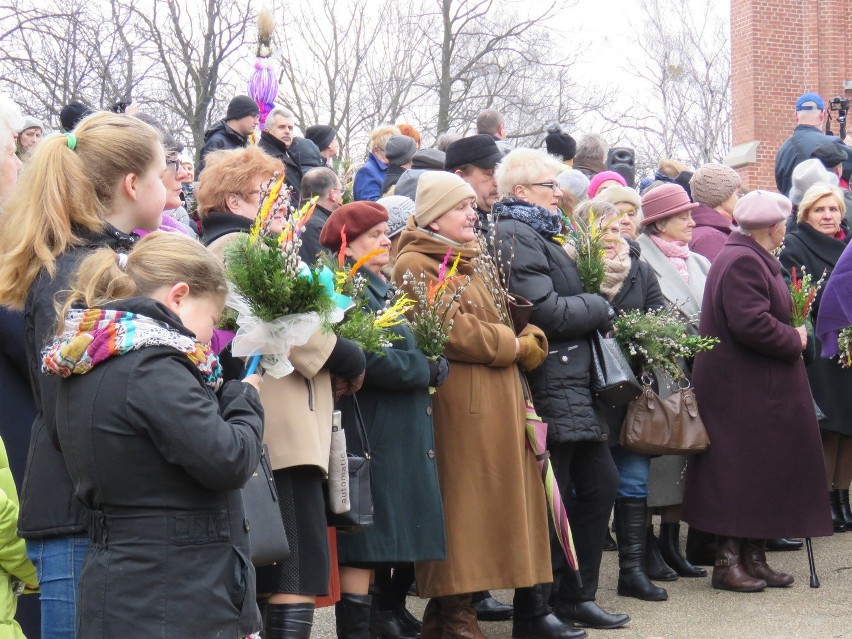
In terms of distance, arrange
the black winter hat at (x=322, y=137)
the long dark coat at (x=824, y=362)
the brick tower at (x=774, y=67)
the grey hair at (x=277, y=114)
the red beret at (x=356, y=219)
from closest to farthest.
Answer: the red beret at (x=356, y=219) → the long dark coat at (x=824, y=362) → the grey hair at (x=277, y=114) → the black winter hat at (x=322, y=137) → the brick tower at (x=774, y=67)

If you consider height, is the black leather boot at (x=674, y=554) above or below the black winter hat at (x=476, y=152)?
below

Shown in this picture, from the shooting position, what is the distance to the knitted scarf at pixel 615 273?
6.62 m

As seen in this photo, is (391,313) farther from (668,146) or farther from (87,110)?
(668,146)

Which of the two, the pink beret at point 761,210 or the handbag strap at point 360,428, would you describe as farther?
the pink beret at point 761,210

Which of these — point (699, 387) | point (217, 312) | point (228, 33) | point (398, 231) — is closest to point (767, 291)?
point (699, 387)

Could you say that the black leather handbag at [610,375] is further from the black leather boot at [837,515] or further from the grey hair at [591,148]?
the grey hair at [591,148]

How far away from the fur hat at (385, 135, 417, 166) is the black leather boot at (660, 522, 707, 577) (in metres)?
4.40

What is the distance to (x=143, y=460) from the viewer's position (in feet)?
10.5

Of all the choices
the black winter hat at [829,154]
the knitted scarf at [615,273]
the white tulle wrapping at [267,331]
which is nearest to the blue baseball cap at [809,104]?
the black winter hat at [829,154]

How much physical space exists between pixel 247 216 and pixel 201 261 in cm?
173

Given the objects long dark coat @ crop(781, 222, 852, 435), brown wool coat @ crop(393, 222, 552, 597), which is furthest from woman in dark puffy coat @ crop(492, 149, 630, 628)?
long dark coat @ crop(781, 222, 852, 435)

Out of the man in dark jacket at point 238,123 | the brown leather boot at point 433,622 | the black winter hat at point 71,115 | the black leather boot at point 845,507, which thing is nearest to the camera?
the brown leather boot at point 433,622

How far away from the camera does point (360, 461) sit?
4.77m

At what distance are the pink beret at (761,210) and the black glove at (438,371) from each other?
2409mm
